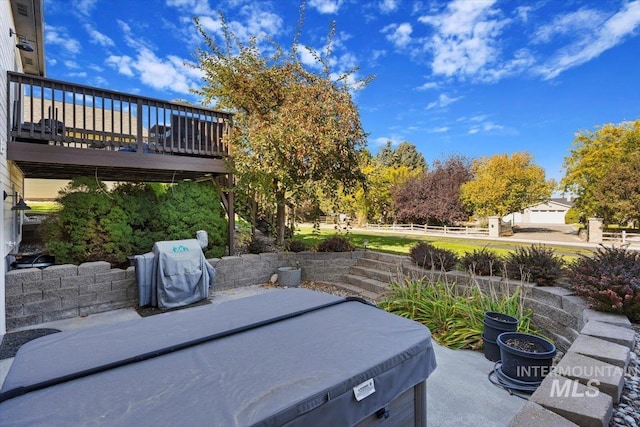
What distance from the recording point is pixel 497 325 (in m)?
3.42

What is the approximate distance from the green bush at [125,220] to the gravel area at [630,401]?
640 cm

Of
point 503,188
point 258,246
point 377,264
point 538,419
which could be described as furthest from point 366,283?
point 503,188

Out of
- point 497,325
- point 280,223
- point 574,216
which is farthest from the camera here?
point 574,216

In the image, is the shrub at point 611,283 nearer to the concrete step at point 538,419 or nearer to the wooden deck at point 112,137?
the concrete step at point 538,419

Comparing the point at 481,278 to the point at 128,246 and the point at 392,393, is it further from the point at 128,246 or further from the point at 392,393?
the point at 128,246

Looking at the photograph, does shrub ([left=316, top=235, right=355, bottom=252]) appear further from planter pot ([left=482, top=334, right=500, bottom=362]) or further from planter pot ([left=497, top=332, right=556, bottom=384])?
planter pot ([left=497, top=332, right=556, bottom=384])

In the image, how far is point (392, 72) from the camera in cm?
1343

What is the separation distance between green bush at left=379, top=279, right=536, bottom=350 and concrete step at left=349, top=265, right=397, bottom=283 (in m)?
0.82

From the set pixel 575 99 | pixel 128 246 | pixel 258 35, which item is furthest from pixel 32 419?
pixel 575 99

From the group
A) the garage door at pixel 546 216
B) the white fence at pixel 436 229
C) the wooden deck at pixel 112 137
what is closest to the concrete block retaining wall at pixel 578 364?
the wooden deck at pixel 112 137

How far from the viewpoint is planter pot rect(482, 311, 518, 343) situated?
3.36 meters

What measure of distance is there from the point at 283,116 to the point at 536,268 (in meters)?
5.28

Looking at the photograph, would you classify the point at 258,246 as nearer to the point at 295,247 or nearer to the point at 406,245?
the point at 295,247

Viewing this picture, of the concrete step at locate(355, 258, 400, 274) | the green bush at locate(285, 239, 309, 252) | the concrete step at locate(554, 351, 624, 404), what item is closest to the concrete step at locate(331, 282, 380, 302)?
the concrete step at locate(355, 258, 400, 274)
